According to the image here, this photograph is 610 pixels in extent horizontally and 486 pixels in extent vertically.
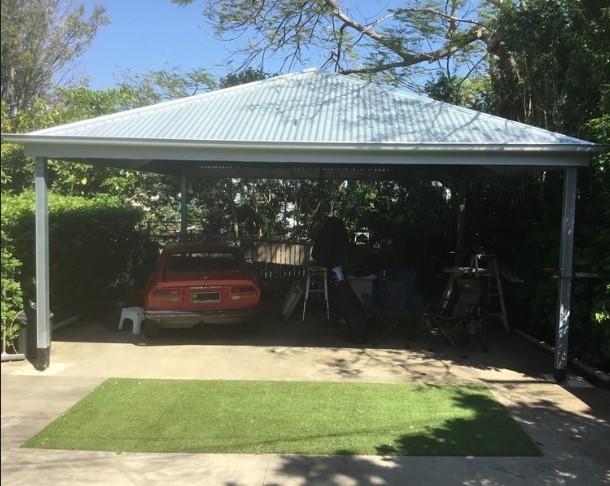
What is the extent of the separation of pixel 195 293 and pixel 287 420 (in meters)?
3.22

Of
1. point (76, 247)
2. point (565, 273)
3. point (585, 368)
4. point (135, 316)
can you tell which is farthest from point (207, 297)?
point (585, 368)

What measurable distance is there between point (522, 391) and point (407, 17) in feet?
38.2

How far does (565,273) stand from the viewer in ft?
21.8

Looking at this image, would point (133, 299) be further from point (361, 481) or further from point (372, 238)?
point (361, 481)

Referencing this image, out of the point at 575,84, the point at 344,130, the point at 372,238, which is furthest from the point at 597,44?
the point at 372,238

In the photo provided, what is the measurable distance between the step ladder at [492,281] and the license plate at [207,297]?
13.8ft

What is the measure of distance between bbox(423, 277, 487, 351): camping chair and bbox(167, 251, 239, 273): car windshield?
9.93 feet

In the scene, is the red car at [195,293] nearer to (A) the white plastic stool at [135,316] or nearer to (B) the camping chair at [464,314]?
(A) the white plastic stool at [135,316]

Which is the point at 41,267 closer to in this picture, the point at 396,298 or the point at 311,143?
the point at 311,143

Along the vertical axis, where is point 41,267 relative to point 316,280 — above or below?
above

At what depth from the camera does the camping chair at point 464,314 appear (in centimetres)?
803

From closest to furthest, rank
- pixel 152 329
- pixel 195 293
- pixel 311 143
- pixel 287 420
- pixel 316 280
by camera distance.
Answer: pixel 287 420 → pixel 311 143 → pixel 195 293 → pixel 152 329 → pixel 316 280

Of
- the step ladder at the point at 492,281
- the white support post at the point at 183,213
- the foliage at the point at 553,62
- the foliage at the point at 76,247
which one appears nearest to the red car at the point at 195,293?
the foliage at the point at 76,247

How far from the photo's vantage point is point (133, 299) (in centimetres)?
1056
